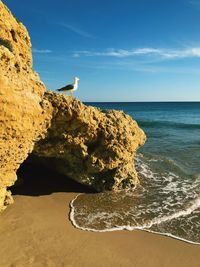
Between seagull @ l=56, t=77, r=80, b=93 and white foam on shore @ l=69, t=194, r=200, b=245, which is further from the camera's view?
seagull @ l=56, t=77, r=80, b=93

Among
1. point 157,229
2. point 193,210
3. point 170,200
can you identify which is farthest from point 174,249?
point 170,200

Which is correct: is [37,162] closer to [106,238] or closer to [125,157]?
[125,157]

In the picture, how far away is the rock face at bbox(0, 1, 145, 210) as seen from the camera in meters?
6.74

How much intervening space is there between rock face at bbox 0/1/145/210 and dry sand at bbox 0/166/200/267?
1.04 metres

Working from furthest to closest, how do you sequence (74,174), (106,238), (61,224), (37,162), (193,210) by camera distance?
(37,162)
(74,174)
(193,210)
(61,224)
(106,238)

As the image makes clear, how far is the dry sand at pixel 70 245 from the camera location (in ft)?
19.9

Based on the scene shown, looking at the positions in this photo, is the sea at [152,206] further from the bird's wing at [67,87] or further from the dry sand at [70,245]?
the bird's wing at [67,87]

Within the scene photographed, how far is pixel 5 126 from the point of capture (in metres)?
Answer: 6.62

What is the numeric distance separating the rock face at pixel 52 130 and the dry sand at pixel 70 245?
104 centimetres

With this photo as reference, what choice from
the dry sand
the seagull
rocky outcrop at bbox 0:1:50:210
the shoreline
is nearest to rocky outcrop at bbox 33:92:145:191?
rocky outcrop at bbox 0:1:50:210

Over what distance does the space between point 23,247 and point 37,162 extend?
4.65m

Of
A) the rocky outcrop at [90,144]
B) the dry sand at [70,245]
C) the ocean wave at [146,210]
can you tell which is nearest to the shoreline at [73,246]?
the dry sand at [70,245]

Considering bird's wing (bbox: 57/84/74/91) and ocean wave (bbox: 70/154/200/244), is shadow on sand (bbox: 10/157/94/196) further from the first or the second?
bird's wing (bbox: 57/84/74/91)

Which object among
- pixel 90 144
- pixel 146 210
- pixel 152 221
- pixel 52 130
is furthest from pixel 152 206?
pixel 52 130
